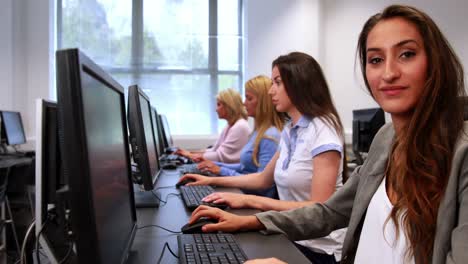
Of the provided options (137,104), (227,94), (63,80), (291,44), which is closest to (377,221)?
(63,80)

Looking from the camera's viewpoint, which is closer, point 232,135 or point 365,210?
point 365,210

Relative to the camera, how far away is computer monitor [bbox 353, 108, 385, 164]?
9.52 feet

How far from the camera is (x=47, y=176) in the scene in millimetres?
950

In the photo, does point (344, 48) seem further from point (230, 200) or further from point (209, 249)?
point (209, 249)

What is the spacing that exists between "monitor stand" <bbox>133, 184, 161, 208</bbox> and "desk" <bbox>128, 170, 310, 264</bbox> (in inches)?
1.6

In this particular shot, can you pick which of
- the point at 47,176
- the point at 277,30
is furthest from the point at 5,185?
the point at 277,30

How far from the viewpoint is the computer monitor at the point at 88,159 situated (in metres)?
0.46

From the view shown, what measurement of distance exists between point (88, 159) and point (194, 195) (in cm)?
99

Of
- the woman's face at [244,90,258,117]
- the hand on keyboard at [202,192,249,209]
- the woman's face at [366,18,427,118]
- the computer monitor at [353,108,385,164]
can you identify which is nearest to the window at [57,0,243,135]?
the computer monitor at [353,108,385,164]

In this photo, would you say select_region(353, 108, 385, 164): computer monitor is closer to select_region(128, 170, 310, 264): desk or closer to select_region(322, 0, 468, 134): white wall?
select_region(322, 0, 468, 134): white wall

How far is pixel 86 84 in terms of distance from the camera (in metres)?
0.52

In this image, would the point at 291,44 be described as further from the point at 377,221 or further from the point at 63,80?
the point at 63,80

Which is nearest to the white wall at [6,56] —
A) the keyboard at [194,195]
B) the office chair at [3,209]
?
the office chair at [3,209]

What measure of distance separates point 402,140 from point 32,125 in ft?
14.2
